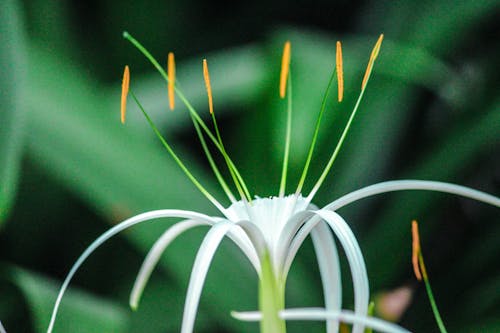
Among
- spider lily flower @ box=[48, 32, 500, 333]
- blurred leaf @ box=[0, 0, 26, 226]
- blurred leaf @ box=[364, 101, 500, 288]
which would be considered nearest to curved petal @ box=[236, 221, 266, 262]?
spider lily flower @ box=[48, 32, 500, 333]

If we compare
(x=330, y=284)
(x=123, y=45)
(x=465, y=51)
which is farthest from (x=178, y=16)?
(x=330, y=284)

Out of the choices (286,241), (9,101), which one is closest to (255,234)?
(286,241)

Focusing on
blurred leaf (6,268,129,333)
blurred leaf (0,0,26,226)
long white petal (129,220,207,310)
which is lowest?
long white petal (129,220,207,310)

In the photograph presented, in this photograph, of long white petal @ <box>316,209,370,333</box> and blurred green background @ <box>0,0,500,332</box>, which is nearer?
long white petal @ <box>316,209,370,333</box>

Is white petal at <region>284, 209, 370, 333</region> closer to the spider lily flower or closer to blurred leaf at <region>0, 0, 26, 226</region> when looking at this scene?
the spider lily flower

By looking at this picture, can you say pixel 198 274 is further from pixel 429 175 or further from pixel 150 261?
pixel 429 175

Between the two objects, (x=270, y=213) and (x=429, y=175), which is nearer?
(x=270, y=213)
